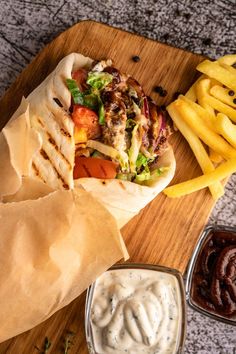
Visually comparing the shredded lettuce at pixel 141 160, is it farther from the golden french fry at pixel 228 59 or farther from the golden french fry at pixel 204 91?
the golden french fry at pixel 228 59

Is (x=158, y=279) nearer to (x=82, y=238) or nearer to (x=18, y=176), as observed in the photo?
(x=82, y=238)

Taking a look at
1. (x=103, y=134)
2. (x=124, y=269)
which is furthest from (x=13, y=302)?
(x=103, y=134)

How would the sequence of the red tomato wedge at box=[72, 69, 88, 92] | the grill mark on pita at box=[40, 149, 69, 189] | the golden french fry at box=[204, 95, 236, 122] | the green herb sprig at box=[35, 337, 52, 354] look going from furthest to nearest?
the green herb sprig at box=[35, 337, 52, 354]
the golden french fry at box=[204, 95, 236, 122]
the red tomato wedge at box=[72, 69, 88, 92]
the grill mark on pita at box=[40, 149, 69, 189]

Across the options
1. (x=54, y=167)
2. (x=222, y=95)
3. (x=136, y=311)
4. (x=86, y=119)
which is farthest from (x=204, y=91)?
(x=136, y=311)

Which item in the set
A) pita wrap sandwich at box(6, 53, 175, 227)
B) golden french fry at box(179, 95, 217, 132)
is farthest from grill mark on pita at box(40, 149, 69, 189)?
golden french fry at box(179, 95, 217, 132)

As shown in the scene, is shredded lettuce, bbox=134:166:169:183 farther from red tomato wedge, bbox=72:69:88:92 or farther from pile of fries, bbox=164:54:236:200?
red tomato wedge, bbox=72:69:88:92

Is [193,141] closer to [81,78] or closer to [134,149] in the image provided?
[134,149]

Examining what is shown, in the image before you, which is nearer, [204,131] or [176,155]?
[204,131]
